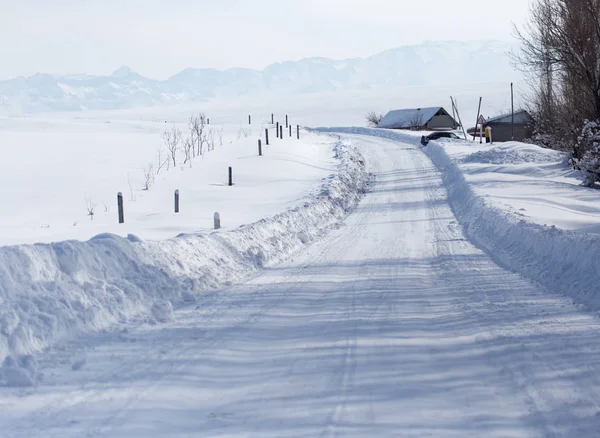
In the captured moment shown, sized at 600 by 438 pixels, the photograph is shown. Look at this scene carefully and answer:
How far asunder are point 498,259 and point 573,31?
15.3 metres

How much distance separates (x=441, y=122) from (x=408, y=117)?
5246 mm

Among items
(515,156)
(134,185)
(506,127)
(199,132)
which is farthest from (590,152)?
(506,127)

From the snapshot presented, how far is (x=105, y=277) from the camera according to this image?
939 centimetres

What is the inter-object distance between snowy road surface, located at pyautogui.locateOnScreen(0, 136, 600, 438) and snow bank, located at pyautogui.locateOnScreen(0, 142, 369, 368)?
37 centimetres

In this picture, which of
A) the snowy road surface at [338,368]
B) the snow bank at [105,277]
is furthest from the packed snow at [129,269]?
the snowy road surface at [338,368]

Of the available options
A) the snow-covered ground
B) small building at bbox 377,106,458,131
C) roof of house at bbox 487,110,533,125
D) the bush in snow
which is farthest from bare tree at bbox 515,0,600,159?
small building at bbox 377,106,458,131

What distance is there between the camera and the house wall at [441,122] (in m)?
99.2

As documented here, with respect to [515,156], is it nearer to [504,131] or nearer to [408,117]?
[504,131]

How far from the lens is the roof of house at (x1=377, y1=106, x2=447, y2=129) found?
99.5m

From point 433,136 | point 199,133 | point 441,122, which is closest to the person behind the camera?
point 199,133

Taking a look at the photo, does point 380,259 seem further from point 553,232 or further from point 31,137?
point 31,137

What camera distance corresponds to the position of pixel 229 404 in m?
6.04

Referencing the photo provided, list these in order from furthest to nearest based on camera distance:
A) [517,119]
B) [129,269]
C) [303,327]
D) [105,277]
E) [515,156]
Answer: [517,119] < [515,156] < [129,269] < [105,277] < [303,327]

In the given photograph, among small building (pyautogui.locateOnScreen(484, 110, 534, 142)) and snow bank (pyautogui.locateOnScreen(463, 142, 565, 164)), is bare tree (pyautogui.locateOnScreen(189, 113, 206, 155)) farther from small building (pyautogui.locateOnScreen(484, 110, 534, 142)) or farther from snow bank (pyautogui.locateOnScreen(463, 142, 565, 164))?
small building (pyautogui.locateOnScreen(484, 110, 534, 142))
